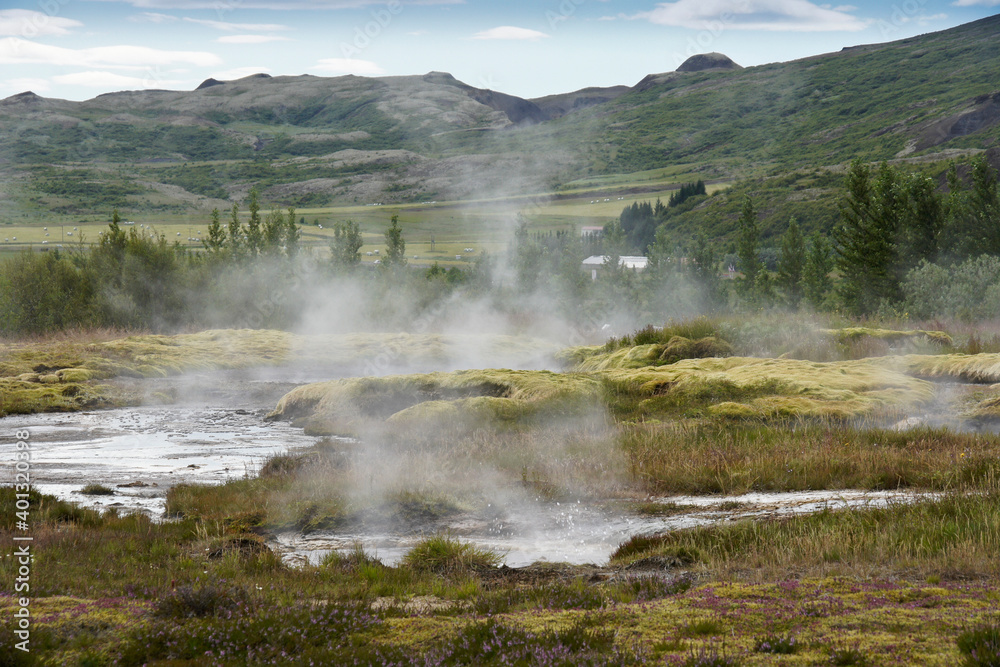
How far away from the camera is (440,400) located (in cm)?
2183

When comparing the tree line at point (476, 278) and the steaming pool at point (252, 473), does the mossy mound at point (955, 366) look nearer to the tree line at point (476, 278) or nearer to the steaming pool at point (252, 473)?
the steaming pool at point (252, 473)

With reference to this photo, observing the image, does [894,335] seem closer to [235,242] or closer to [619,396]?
[619,396]

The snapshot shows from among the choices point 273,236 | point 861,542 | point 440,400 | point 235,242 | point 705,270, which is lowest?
point 440,400

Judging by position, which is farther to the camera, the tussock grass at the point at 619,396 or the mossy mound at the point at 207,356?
the mossy mound at the point at 207,356

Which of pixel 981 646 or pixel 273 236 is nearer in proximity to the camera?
pixel 981 646

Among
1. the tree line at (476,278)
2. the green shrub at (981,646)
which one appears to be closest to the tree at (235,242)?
the tree line at (476,278)

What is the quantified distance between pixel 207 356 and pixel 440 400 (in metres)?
19.1

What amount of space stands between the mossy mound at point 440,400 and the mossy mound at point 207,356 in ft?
27.5

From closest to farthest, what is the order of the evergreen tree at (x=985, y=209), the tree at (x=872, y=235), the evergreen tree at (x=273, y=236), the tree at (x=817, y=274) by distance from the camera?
the tree at (x=872, y=235) → the evergreen tree at (x=985, y=209) → the evergreen tree at (x=273, y=236) → the tree at (x=817, y=274)

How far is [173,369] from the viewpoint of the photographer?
34094 mm

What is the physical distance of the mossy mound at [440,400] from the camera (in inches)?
807

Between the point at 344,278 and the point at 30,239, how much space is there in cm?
15162

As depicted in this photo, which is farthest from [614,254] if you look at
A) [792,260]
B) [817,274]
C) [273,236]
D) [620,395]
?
[620,395]

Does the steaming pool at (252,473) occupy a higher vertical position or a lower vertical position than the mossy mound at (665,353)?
lower
